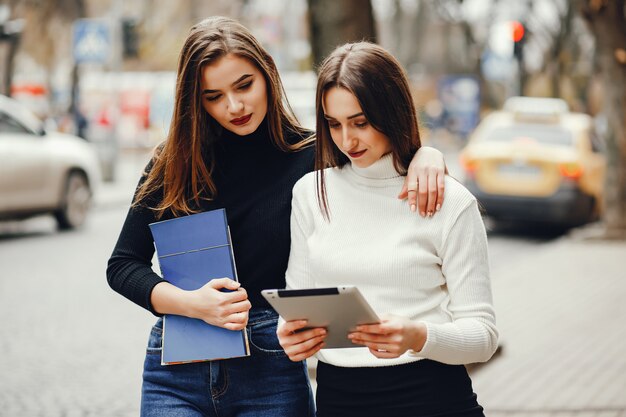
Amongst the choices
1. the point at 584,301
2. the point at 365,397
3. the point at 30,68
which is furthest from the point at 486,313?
the point at 30,68

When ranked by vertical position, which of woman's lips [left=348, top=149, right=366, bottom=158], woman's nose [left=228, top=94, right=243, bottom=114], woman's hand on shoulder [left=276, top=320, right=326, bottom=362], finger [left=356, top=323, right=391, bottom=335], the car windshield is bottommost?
the car windshield

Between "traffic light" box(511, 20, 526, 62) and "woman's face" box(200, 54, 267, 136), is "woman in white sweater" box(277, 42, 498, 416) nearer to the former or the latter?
"woman's face" box(200, 54, 267, 136)

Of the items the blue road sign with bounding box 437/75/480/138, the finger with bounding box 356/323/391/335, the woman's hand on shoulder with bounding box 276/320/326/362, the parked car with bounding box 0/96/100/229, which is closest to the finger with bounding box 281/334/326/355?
the woman's hand on shoulder with bounding box 276/320/326/362

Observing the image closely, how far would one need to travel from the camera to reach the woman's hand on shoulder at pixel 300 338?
2.23 metres

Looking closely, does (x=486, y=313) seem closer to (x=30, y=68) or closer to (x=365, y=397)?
(x=365, y=397)

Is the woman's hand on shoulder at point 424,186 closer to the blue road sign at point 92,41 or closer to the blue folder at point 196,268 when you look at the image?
the blue folder at point 196,268

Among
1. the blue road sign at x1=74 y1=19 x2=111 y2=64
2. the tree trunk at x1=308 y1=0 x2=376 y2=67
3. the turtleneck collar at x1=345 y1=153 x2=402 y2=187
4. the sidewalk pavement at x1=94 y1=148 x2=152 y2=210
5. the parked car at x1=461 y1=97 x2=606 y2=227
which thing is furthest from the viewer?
the blue road sign at x1=74 y1=19 x2=111 y2=64

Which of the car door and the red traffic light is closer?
the car door

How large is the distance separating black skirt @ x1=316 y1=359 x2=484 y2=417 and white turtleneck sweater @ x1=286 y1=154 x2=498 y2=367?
3cm

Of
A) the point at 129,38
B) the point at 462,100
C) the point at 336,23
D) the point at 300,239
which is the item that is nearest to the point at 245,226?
the point at 300,239

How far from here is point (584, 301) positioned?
354 inches

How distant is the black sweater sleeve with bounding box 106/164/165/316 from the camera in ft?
8.61

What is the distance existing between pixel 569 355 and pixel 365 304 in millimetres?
5106

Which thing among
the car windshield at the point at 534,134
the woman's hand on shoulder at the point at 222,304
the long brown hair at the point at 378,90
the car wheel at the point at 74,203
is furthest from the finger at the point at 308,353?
the car wheel at the point at 74,203
